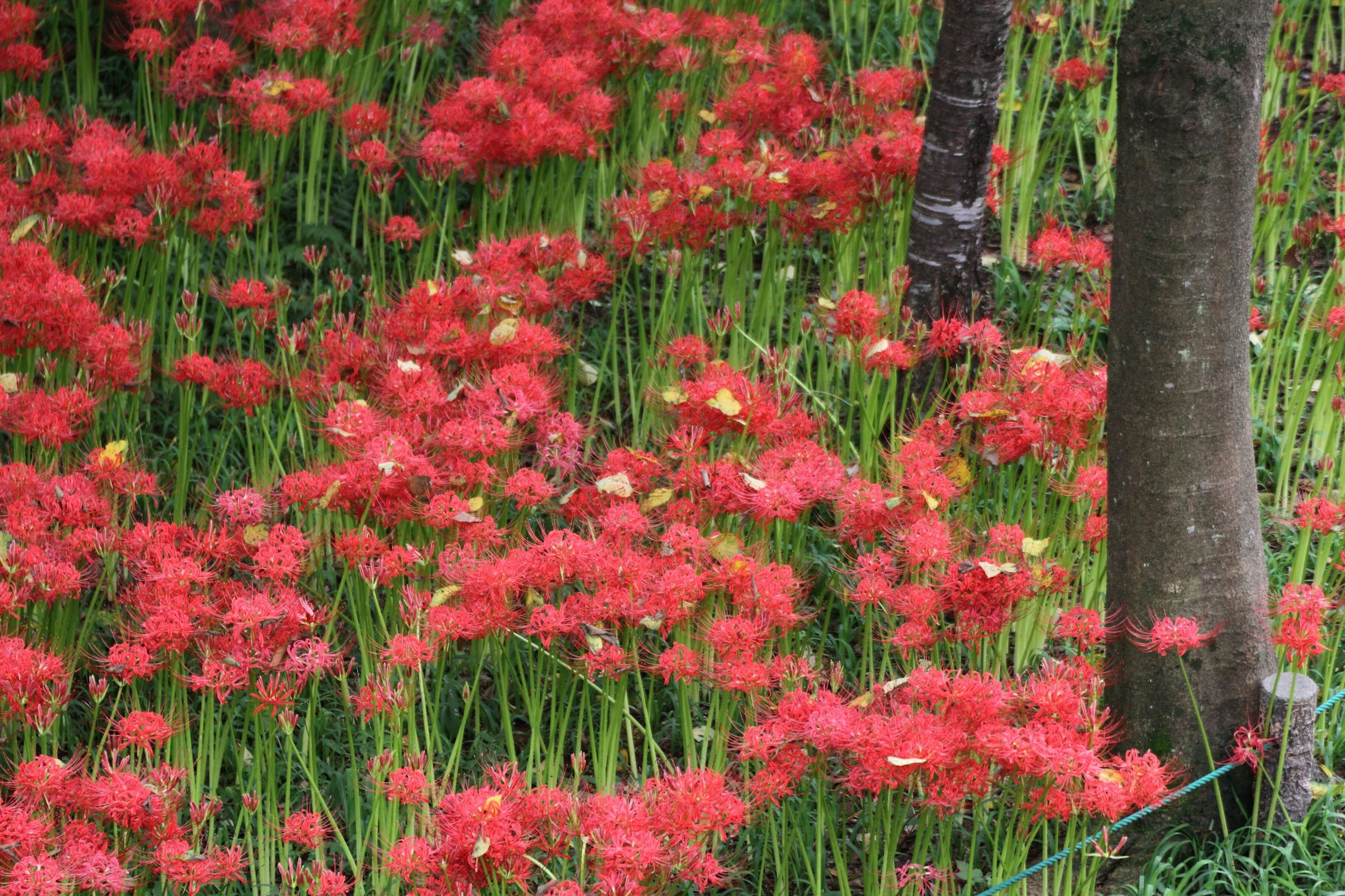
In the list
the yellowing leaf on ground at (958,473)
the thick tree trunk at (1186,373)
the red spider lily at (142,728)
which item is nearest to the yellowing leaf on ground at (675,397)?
the yellowing leaf on ground at (958,473)

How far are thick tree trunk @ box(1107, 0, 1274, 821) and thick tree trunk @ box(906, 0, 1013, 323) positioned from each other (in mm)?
1330

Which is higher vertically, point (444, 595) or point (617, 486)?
point (617, 486)

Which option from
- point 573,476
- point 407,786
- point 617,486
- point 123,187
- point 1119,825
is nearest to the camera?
point 407,786

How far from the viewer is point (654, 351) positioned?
4609mm

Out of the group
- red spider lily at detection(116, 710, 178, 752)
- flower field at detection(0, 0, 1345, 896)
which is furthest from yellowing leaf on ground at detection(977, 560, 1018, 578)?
red spider lily at detection(116, 710, 178, 752)

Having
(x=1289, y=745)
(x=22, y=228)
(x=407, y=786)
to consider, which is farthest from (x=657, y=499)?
(x=22, y=228)

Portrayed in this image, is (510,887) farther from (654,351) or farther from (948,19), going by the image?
(948,19)

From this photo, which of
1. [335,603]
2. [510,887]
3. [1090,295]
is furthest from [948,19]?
[510,887]

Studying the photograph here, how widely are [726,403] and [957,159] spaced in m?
1.61

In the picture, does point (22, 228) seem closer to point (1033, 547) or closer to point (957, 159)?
point (957, 159)

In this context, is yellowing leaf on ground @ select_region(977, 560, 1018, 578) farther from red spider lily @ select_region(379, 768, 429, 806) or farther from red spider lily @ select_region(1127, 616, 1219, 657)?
red spider lily @ select_region(379, 768, 429, 806)

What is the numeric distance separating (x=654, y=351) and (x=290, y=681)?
6.73ft

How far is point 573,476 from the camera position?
3.57 m

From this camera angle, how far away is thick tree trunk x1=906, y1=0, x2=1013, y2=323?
4191 millimetres
